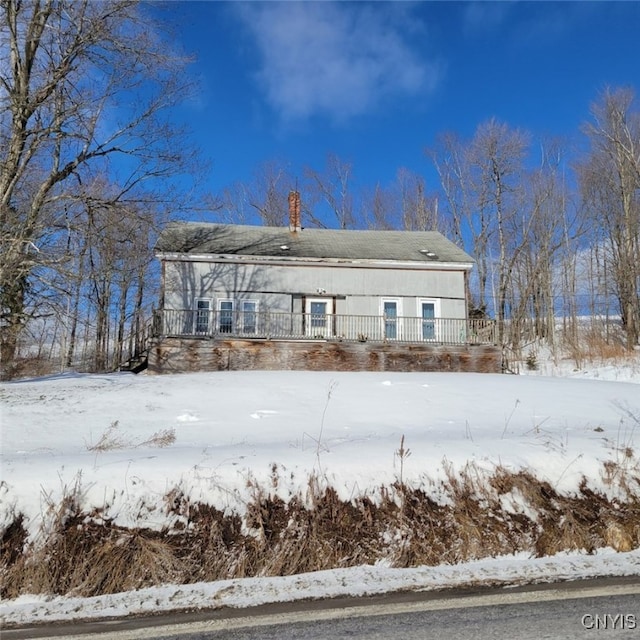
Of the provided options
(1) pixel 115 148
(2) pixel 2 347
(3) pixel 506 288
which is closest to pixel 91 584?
(2) pixel 2 347

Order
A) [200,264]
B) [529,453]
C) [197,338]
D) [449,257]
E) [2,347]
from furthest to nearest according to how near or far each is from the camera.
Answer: [449,257] < [200,264] < [197,338] < [2,347] < [529,453]

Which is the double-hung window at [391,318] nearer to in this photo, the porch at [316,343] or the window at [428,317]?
the porch at [316,343]

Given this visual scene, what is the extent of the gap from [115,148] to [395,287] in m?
10.5

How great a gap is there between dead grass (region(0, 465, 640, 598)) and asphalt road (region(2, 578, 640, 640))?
25.0 inches

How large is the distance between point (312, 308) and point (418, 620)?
14.7m

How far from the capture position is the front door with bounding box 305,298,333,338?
16.6 metres

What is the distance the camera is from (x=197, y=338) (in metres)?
14.6

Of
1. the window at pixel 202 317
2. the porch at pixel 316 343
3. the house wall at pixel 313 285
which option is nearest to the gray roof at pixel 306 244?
the house wall at pixel 313 285

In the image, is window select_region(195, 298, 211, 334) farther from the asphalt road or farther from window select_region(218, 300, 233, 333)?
the asphalt road

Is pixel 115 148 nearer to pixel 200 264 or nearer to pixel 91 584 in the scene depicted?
pixel 200 264

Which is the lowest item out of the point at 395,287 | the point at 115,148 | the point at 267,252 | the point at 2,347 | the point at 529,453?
the point at 529,453

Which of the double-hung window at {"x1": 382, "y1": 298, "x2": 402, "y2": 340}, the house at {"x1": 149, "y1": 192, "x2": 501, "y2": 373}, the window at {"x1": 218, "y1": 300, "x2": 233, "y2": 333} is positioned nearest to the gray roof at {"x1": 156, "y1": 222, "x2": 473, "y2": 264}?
the house at {"x1": 149, "y1": 192, "x2": 501, "y2": 373}

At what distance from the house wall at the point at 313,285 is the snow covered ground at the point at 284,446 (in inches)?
213

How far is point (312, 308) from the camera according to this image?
682 inches
